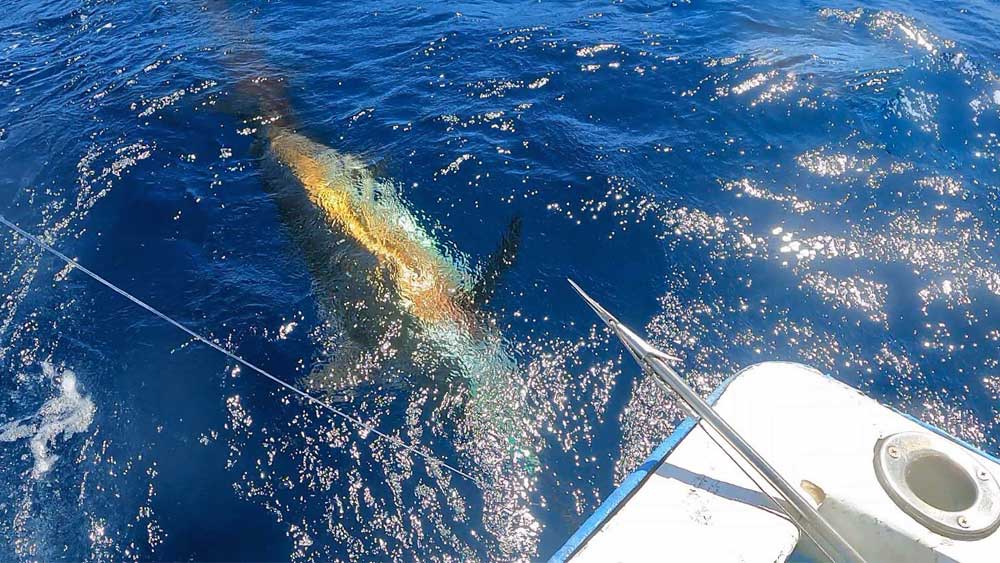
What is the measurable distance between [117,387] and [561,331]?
599 cm

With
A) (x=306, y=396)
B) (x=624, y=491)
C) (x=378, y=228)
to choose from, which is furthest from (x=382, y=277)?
(x=624, y=491)

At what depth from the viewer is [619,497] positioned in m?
4.43

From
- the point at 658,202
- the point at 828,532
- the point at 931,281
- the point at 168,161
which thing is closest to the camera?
the point at 828,532

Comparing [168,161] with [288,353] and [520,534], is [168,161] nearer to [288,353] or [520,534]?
[288,353]

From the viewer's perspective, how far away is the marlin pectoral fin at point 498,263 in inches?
342

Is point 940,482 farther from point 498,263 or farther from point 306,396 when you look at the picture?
point 306,396

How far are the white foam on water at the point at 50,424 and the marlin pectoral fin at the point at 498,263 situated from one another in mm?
5290

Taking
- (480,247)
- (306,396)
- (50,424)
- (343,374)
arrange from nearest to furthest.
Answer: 1. (50,424)
2. (306,396)
3. (343,374)
4. (480,247)

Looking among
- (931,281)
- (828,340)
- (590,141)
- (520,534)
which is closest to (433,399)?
(520,534)

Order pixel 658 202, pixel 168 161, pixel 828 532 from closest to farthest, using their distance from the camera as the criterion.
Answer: pixel 828 532, pixel 658 202, pixel 168 161

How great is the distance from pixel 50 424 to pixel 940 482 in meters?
9.36

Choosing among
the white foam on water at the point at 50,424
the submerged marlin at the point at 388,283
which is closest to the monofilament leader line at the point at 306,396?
the submerged marlin at the point at 388,283

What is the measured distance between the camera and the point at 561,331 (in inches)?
324

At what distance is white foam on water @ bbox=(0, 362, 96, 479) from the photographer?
7.10 m
